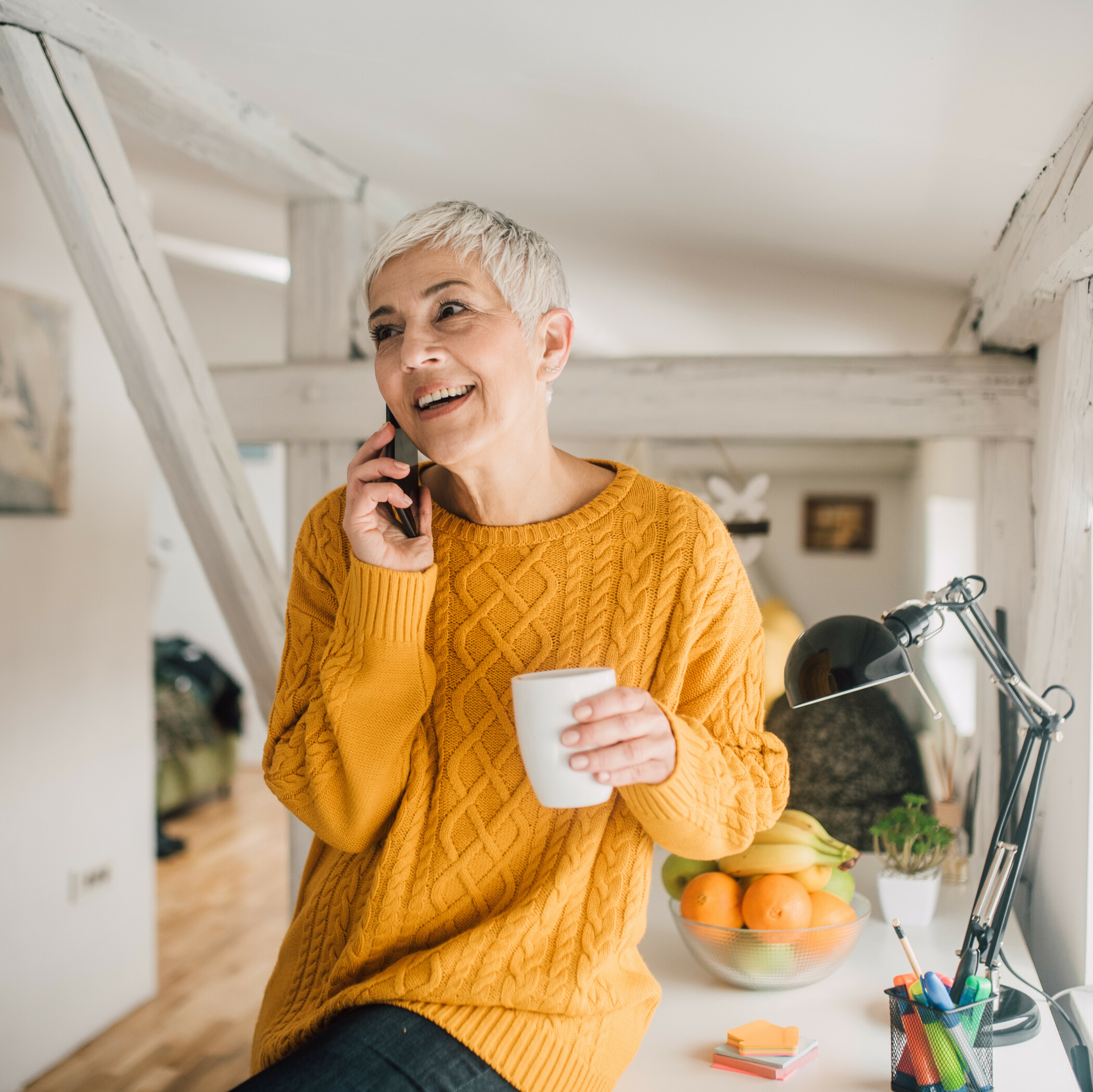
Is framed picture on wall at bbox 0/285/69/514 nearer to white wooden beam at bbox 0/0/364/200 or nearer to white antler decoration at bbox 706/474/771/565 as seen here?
white wooden beam at bbox 0/0/364/200

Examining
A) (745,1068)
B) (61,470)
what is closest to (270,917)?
(61,470)

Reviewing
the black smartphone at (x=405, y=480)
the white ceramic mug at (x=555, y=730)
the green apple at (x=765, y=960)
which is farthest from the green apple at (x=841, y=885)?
the black smartphone at (x=405, y=480)

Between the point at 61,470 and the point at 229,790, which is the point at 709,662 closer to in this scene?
the point at 61,470

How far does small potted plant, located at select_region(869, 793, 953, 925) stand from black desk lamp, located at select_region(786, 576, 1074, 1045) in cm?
25

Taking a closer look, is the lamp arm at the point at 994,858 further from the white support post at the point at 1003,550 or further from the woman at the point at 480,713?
the white support post at the point at 1003,550

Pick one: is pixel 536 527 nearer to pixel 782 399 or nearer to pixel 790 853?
pixel 790 853

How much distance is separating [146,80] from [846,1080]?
171cm

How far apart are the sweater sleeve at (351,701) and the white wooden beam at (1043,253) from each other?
0.88m

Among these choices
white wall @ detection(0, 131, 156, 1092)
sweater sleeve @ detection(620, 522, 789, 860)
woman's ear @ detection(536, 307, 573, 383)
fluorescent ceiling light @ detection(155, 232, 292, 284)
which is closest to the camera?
sweater sleeve @ detection(620, 522, 789, 860)

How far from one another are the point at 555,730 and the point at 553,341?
1.62 feet

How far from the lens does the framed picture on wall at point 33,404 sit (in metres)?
2.42

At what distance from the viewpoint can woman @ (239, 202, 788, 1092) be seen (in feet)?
3.18

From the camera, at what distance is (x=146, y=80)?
1529mm

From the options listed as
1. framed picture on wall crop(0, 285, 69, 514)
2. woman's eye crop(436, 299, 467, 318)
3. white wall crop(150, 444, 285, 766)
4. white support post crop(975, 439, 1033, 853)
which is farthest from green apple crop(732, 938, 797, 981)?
white wall crop(150, 444, 285, 766)
